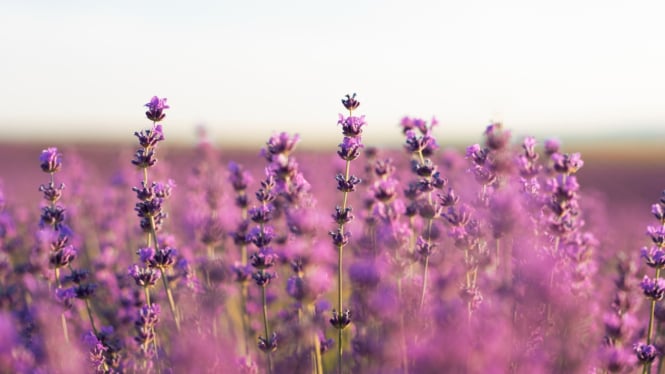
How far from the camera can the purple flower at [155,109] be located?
10.8 feet

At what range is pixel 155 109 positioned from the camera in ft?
10.8

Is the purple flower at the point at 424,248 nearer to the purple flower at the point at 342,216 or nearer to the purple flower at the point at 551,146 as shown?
the purple flower at the point at 342,216

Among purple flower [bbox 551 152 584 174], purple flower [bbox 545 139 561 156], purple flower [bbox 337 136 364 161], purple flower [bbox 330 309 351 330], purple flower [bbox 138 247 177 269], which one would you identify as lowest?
purple flower [bbox 330 309 351 330]

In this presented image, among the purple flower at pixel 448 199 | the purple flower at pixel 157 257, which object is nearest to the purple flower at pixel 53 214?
the purple flower at pixel 157 257

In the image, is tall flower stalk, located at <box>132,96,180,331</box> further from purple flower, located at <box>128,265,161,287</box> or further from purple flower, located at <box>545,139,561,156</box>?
purple flower, located at <box>545,139,561,156</box>

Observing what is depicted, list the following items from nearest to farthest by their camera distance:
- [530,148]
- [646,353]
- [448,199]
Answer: [646,353], [530,148], [448,199]

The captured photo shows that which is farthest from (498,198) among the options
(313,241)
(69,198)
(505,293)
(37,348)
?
(69,198)

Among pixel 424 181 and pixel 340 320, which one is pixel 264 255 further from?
pixel 424 181

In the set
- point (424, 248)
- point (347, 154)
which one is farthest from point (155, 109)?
point (424, 248)

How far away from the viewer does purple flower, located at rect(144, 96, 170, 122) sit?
3279 millimetres

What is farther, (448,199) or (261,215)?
(448,199)

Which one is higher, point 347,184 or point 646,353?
point 347,184

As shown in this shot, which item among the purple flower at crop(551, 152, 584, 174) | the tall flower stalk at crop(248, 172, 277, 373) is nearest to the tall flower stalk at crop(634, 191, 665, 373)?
the purple flower at crop(551, 152, 584, 174)

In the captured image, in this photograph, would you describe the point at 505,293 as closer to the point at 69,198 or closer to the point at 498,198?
the point at 498,198
